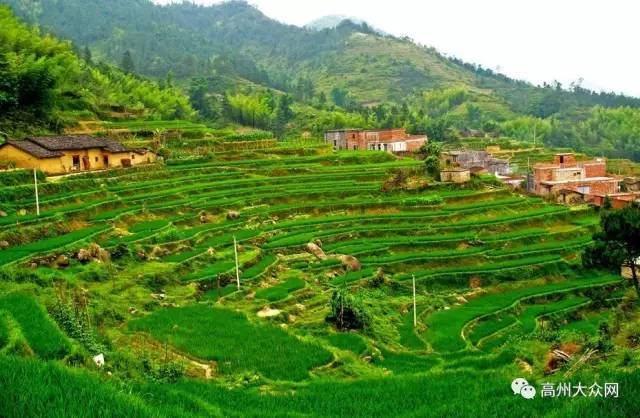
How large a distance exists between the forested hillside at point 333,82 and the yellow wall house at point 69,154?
1219 inches

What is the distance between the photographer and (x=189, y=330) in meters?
12.5

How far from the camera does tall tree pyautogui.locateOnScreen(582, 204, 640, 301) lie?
633 inches

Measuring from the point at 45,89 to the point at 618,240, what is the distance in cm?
2677

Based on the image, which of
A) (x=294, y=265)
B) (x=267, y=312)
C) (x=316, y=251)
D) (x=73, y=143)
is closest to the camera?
(x=267, y=312)

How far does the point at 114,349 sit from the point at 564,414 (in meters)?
6.96

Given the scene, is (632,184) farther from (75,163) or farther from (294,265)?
(75,163)

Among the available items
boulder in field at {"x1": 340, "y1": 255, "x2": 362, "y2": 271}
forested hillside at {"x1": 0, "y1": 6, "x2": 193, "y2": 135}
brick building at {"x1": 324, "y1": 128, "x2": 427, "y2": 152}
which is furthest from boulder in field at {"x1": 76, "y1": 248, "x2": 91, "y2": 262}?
brick building at {"x1": 324, "y1": 128, "x2": 427, "y2": 152}

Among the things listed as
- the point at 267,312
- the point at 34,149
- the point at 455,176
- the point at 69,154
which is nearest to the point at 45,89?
the point at 69,154

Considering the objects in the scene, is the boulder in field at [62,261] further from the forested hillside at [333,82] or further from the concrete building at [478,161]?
the forested hillside at [333,82]

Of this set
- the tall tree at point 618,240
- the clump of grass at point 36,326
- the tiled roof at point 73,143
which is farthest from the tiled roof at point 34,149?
the tall tree at point 618,240

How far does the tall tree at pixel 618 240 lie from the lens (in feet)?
52.7

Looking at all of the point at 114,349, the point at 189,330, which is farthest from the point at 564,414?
the point at 189,330

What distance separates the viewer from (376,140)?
49.3m

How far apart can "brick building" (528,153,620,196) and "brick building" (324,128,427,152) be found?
12281 mm
